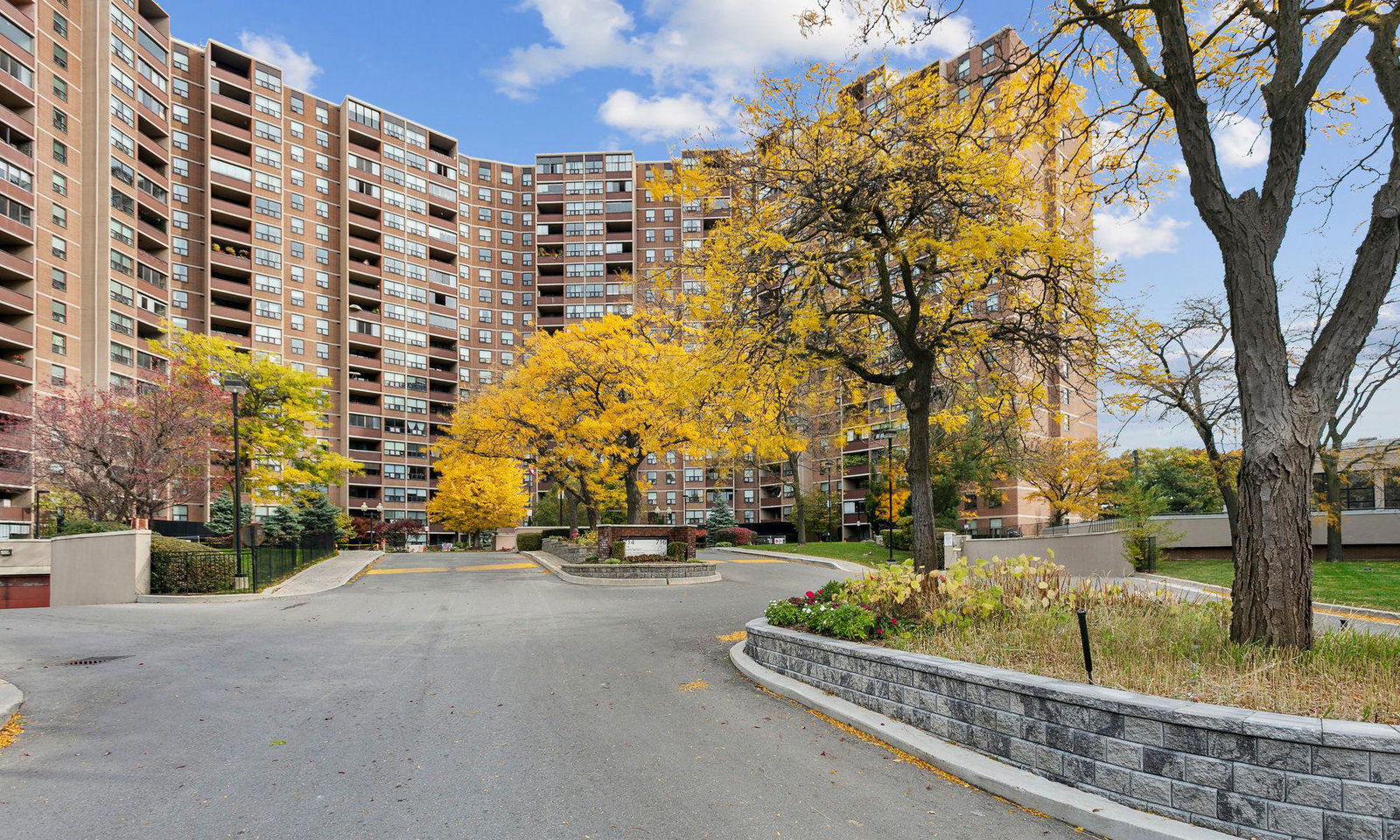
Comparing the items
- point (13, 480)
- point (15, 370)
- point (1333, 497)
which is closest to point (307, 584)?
point (13, 480)

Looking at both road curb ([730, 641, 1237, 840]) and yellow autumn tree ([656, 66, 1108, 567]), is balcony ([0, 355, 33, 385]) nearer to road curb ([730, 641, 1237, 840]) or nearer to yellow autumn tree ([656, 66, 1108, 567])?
yellow autumn tree ([656, 66, 1108, 567])

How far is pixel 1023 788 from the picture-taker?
5719mm

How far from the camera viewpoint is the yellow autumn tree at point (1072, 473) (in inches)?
1799

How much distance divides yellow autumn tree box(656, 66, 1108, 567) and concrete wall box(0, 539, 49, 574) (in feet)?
86.4

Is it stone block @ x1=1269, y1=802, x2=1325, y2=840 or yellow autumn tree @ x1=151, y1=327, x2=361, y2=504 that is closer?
stone block @ x1=1269, y1=802, x2=1325, y2=840

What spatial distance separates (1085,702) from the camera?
5.73 metres

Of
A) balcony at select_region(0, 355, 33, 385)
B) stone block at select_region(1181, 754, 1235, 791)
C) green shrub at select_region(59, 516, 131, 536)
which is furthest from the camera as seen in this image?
balcony at select_region(0, 355, 33, 385)

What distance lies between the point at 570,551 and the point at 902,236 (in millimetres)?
23121

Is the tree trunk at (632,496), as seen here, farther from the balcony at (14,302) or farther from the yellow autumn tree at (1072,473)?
Result: the balcony at (14,302)

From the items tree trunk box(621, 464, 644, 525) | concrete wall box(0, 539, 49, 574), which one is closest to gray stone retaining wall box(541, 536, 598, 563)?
tree trunk box(621, 464, 644, 525)

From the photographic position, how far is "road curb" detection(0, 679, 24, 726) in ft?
26.8

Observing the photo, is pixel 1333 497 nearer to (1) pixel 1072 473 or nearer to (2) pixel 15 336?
(1) pixel 1072 473

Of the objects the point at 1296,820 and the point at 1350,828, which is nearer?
the point at 1350,828

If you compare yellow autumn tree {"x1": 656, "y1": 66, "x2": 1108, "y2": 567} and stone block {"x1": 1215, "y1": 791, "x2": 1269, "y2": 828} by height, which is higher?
yellow autumn tree {"x1": 656, "y1": 66, "x2": 1108, "y2": 567}
